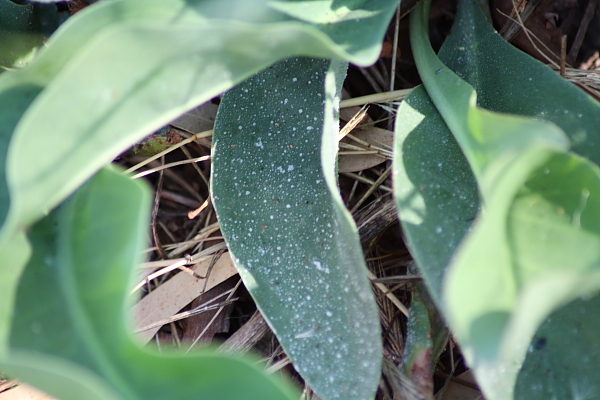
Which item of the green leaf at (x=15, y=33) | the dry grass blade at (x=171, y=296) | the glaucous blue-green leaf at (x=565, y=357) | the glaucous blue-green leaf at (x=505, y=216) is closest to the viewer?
the glaucous blue-green leaf at (x=505, y=216)

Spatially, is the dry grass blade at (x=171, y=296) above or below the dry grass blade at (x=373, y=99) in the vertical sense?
below

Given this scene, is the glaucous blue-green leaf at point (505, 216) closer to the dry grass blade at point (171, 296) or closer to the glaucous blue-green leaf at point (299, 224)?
the glaucous blue-green leaf at point (299, 224)

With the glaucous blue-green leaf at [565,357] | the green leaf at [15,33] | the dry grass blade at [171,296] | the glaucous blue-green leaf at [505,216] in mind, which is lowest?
the dry grass blade at [171,296]

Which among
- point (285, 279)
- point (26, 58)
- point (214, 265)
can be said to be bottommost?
point (214, 265)

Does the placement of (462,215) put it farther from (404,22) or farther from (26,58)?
(26,58)

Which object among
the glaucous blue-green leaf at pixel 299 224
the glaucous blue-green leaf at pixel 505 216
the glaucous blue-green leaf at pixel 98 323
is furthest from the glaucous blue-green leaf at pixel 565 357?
the glaucous blue-green leaf at pixel 98 323

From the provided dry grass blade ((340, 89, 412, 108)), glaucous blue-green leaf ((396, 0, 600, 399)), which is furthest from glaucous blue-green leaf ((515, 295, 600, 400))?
dry grass blade ((340, 89, 412, 108))

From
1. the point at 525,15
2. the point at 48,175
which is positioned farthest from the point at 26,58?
the point at 525,15
